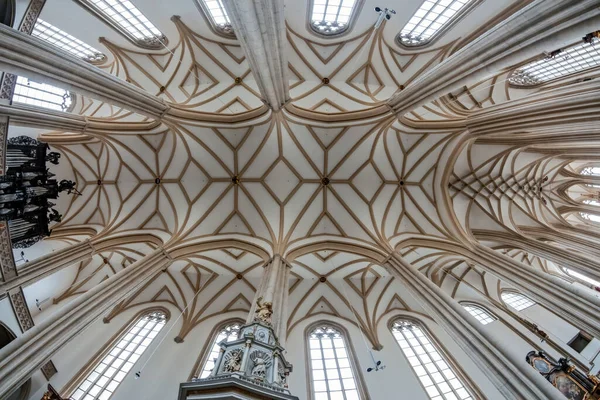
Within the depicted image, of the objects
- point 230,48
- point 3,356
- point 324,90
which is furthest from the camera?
point 324,90

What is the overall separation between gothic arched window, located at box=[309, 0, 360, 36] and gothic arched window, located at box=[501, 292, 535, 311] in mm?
13703

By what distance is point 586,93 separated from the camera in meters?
7.09

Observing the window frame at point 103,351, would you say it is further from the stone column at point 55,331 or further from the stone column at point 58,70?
the stone column at point 58,70

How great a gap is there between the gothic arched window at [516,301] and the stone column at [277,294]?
10.3 metres

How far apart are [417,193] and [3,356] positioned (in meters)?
14.8

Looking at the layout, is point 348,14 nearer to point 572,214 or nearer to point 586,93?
point 586,93

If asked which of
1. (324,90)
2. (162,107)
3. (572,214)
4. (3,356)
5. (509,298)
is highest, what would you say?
(324,90)

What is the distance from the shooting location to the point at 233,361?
5340 millimetres

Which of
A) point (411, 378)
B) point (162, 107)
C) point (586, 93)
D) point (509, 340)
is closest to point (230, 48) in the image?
point (162, 107)

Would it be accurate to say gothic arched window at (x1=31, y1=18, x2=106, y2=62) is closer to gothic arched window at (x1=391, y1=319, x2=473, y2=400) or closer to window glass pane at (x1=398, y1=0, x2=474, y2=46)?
window glass pane at (x1=398, y1=0, x2=474, y2=46)

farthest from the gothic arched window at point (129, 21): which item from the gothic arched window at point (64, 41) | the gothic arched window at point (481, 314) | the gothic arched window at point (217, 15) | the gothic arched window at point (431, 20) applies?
the gothic arched window at point (481, 314)

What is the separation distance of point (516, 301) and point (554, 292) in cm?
724

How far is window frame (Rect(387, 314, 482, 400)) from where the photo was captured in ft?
32.3

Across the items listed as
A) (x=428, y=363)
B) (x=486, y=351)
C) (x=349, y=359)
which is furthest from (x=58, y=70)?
(x=428, y=363)
